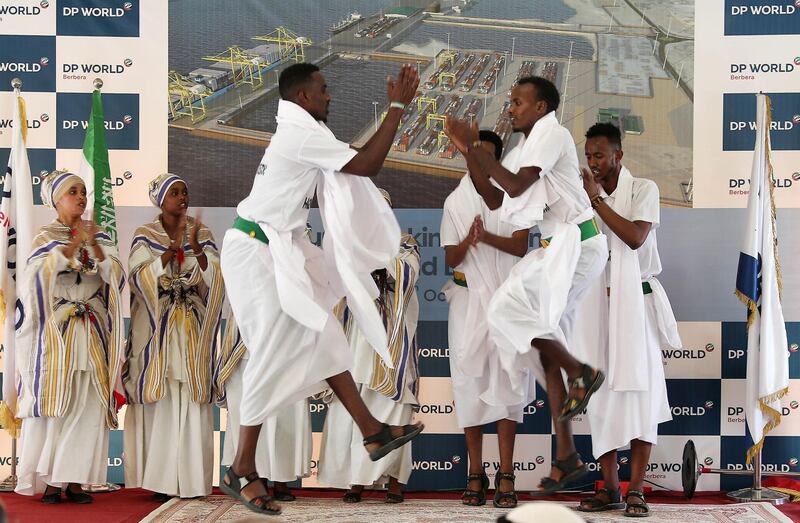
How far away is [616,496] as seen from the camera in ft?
21.2

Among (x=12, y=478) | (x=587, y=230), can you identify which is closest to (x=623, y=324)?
(x=587, y=230)

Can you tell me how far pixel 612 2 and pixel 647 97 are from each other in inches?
29.8

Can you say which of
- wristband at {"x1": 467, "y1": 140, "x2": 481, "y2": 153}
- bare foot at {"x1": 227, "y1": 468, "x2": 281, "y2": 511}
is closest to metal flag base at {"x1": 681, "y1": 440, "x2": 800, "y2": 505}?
wristband at {"x1": 467, "y1": 140, "x2": 481, "y2": 153}

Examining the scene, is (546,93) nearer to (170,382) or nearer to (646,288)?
(646,288)

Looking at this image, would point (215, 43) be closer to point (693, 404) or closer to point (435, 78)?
point (435, 78)

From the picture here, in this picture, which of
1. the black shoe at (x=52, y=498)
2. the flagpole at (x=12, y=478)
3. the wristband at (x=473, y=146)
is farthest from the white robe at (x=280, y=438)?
the wristband at (x=473, y=146)

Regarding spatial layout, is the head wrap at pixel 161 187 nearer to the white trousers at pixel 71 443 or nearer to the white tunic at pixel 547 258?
the white trousers at pixel 71 443

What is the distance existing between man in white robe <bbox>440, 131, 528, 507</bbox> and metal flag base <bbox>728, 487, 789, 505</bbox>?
1620 millimetres

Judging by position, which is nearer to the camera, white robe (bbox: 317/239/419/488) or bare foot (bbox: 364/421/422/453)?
bare foot (bbox: 364/421/422/453)

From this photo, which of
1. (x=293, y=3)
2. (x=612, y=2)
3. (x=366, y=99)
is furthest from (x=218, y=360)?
(x=612, y=2)

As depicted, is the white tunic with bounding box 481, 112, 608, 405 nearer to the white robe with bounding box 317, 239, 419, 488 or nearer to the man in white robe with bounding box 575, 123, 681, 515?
the man in white robe with bounding box 575, 123, 681, 515

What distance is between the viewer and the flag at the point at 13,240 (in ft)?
22.3

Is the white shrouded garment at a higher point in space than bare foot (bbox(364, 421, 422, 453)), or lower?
higher

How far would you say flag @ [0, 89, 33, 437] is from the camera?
268 inches
